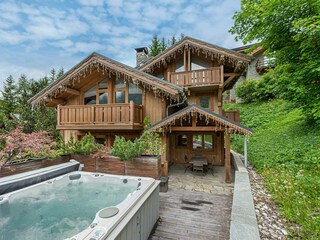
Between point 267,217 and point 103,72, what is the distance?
8632mm

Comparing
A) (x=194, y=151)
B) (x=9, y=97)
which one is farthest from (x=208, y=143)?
(x=9, y=97)

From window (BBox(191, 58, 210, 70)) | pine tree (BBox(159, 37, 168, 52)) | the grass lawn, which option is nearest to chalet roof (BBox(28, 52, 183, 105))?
window (BBox(191, 58, 210, 70))

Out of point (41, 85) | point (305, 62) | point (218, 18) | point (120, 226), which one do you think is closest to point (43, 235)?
point (120, 226)

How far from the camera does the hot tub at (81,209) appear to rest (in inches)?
93.7

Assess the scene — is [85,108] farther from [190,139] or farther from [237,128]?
[237,128]

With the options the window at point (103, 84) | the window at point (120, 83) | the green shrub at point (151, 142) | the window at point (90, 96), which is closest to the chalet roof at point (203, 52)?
the window at point (120, 83)

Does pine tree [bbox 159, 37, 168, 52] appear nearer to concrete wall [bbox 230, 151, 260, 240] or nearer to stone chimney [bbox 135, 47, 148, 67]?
stone chimney [bbox 135, 47, 148, 67]

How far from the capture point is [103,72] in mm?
8250

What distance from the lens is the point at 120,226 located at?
87.4 inches

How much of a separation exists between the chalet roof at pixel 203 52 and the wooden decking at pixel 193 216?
7036 mm

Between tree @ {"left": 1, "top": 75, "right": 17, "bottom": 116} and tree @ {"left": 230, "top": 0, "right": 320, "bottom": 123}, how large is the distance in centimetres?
2443

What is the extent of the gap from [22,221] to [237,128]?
22.0 ft

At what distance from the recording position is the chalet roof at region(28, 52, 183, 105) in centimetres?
693

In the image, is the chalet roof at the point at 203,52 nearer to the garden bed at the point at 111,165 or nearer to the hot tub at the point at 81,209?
the garden bed at the point at 111,165
